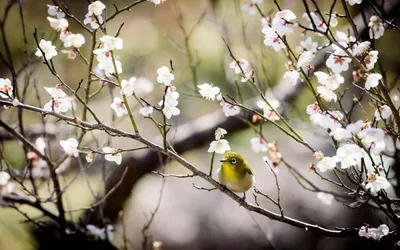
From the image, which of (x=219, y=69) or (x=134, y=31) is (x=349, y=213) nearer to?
(x=219, y=69)

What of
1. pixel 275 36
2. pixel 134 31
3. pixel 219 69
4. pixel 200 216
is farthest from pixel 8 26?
pixel 275 36

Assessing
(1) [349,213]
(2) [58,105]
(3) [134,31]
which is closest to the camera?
(2) [58,105]

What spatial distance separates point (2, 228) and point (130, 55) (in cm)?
422

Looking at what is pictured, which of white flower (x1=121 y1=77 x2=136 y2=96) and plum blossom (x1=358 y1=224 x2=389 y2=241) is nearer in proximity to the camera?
white flower (x1=121 y1=77 x2=136 y2=96)

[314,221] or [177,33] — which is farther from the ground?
[177,33]

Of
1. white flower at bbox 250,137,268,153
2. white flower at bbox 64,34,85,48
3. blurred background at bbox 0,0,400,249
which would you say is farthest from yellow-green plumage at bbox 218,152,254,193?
white flower at bbox 64,34,85,48

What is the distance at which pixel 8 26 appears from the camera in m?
7.74

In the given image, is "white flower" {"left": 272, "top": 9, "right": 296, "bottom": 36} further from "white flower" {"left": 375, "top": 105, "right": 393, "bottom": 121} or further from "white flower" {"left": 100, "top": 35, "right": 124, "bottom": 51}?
"white flower" {"left": 100, "top": 35, "right": 124, "bottom": 51}

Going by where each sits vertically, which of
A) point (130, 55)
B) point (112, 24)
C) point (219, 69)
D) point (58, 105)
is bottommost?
point (58, 105)

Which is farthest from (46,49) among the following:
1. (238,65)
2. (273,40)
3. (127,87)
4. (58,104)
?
(273,40)

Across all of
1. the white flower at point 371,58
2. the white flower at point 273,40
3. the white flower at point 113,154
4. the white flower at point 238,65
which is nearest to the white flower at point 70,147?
the white flower at point 113,154

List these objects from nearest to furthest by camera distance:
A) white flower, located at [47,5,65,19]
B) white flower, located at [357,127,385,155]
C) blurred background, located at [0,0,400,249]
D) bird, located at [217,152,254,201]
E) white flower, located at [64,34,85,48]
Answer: white flower, located at [357,127,385,155] < white flower, located at [64,34,85,48] < white flower, located at [47,5,65,19] < bird, located at [217,152,254,201] < blurred background, located at [0,0,400,249]

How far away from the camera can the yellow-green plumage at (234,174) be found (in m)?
2.88

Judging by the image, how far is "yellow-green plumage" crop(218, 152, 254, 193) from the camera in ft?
9.45
